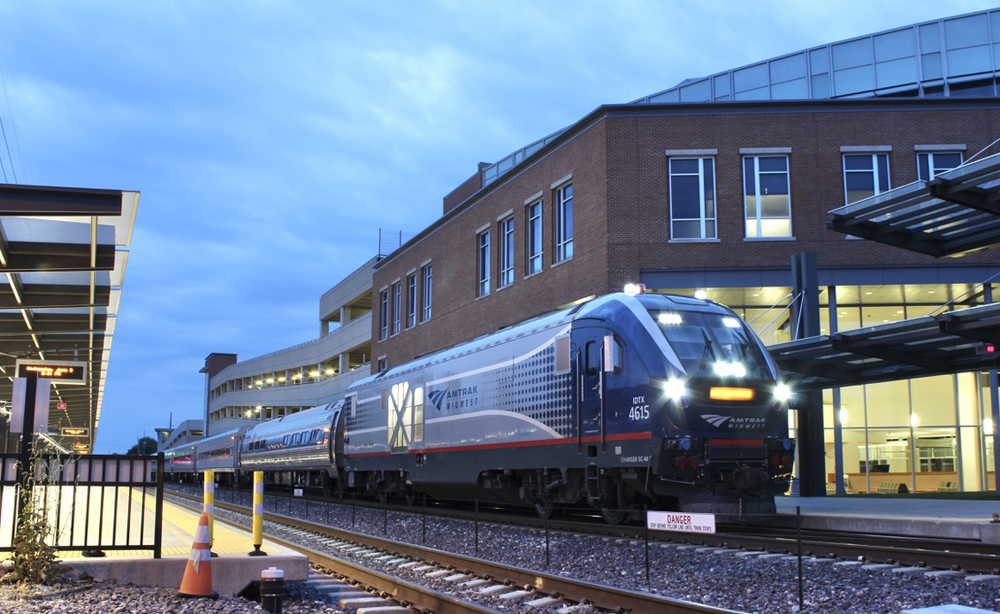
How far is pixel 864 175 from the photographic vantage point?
29359 mm

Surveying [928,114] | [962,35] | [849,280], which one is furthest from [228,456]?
[962,35]

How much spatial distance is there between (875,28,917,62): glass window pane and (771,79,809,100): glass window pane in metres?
3.27

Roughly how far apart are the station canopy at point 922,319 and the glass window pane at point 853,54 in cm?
2527

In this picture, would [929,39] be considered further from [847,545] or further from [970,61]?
[847,545]

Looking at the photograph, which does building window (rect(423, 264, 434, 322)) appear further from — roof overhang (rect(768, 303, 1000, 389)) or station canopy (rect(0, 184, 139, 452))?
roof overhang (rect(768, 303, 1000, 389))

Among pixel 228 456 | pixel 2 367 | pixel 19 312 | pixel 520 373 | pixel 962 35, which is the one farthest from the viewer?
pixel 228 456

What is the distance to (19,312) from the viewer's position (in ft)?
66.7

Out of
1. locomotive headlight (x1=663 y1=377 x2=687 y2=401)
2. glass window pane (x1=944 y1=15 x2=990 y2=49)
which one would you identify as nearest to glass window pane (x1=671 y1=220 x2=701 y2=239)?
locomotive headlight (x1=663 y1=377 x2=687 y2=401)

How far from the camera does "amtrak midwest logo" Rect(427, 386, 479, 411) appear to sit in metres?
19.5

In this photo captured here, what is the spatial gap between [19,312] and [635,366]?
553 inches

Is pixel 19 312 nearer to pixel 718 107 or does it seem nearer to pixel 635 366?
pixel 635 366

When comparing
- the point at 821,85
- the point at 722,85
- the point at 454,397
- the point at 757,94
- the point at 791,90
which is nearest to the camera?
the point at 454,397

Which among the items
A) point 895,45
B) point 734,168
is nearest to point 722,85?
point 895,45

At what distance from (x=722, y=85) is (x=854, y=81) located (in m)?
6.55
